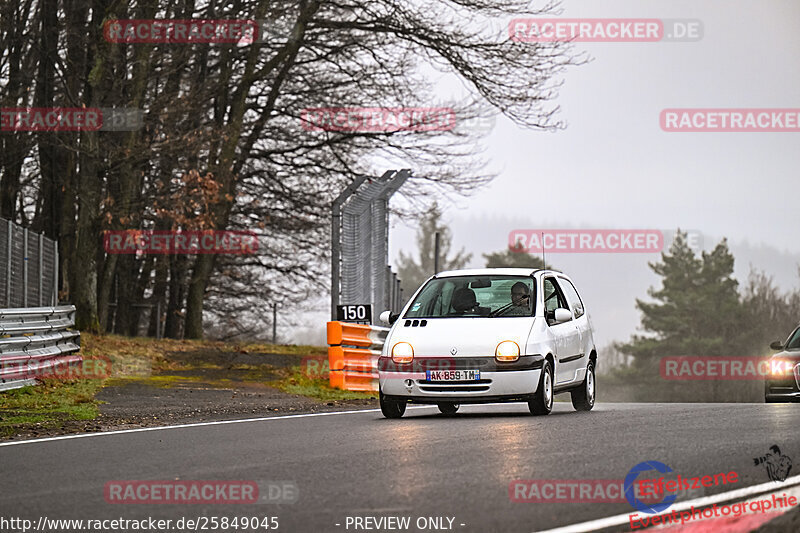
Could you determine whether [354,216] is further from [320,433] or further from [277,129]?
[277,129]

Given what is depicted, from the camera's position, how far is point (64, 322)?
Answer: 20062mm

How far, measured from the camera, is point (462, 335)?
521 inches

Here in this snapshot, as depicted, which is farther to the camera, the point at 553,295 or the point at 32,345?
the point at 32,345

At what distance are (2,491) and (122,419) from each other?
5576 millimetres

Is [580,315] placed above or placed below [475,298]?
below

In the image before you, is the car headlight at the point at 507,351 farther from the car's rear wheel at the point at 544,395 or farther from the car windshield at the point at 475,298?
the car windshield at the point at 475,298

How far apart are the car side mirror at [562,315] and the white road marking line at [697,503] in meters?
5.99

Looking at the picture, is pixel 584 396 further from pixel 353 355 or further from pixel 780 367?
pixel 353 355

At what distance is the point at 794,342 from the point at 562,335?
8319 mm

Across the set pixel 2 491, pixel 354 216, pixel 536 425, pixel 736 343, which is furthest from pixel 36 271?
pixel 736 343

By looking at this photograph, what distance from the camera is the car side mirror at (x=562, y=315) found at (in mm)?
Answer: 13906

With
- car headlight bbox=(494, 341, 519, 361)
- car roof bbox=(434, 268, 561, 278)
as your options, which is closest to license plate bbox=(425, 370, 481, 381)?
car headlight bbox=(494, 341, 519, 361)

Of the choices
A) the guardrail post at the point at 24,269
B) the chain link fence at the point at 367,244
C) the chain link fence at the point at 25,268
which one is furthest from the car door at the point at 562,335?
the guardrail post at the point at 24,269

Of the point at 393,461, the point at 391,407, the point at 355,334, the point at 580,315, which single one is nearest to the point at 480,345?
the point at 391,407
